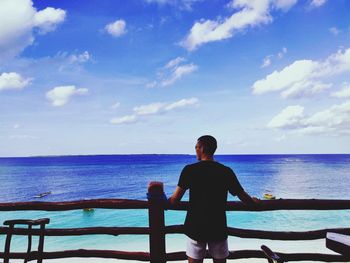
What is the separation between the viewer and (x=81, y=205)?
4078 millimetres

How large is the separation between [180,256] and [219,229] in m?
1.24

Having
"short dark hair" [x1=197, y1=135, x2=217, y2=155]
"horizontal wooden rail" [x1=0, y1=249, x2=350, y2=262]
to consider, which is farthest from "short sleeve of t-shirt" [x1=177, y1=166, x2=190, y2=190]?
"horizontal wooden rail" [x1=0, y1=249, x2=350, y2=262]

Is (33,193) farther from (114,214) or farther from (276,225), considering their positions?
(276,225)

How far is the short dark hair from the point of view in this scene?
3.12 meters

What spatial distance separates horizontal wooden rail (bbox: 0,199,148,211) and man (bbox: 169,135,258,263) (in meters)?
0.87

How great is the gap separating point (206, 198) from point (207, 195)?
31mm

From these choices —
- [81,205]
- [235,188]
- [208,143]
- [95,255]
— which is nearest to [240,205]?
[235,188]

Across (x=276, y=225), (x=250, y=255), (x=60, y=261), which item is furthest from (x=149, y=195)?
(x=276, y=225)

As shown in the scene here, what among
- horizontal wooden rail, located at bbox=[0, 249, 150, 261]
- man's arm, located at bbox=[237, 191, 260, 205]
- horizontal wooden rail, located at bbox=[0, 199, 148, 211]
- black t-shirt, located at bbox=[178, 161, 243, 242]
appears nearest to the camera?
black t-shirt, located at bbox=[178, 161, 243, 242]

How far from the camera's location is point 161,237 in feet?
12.3

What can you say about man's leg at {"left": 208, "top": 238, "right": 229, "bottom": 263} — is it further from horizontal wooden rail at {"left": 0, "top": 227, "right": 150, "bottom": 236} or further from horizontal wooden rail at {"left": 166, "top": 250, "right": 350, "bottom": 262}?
horizontal wooden rail at {"left": 0, "top": 227, "right": 150, "bottom": 236}

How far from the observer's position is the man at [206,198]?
3113 mm

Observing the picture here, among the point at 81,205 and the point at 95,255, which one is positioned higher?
the point at 81,205

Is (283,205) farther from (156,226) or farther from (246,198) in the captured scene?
(156,226)
